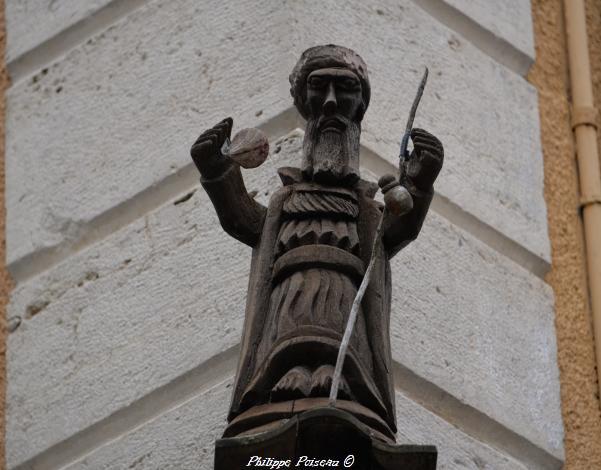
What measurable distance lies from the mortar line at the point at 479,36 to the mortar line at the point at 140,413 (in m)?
0.78

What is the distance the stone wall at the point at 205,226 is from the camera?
10.4ft

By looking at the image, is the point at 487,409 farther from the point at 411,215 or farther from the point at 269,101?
the point at 411,215

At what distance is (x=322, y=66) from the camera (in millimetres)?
2543

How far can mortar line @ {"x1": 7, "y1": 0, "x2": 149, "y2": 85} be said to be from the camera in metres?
3.72

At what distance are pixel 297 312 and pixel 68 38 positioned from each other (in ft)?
4.95

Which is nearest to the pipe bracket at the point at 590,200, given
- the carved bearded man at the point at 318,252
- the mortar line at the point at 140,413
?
the mortar line at the point at 140,413

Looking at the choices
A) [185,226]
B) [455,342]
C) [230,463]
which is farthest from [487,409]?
[230,463]

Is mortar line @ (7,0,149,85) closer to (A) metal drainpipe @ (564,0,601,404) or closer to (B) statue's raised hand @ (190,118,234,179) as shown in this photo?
(A) metal drainpipe @ (564,0,601,404)

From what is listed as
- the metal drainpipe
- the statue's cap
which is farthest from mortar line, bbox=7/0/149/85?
the statue's cap

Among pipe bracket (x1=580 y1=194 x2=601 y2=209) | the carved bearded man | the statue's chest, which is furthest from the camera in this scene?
pipe bracket (x1=580 y1=194 x2=601 y2=209)

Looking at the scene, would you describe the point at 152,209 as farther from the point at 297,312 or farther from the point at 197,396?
the point at 297,312

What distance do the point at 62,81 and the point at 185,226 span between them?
49 cm

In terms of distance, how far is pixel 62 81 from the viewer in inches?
146

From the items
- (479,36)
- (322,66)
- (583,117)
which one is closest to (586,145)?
(583,117)
